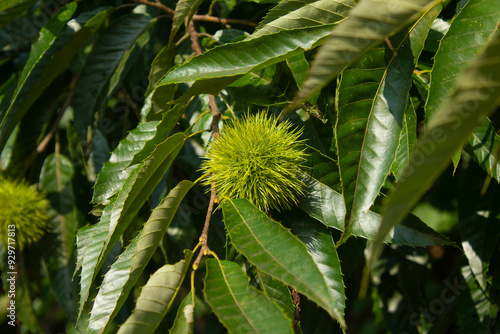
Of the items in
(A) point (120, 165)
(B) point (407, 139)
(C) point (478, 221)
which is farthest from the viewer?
(C) point (478, 221)

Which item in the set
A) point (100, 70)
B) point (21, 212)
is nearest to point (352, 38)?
point (100, 70)

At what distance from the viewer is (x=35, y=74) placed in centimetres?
124

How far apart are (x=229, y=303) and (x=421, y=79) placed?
596mm

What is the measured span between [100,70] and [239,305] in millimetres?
952

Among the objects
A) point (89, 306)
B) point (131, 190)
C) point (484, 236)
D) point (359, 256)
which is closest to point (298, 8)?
point (131, 190)

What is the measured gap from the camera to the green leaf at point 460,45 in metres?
0.70

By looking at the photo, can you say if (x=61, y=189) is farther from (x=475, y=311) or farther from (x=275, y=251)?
(x=475, y=311)

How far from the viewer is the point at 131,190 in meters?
0.77

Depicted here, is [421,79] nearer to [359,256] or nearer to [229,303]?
[359,256]

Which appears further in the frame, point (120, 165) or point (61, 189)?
point (61, 189)

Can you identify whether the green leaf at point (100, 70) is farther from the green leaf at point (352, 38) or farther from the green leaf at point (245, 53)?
the green leaf at point (352, 38)

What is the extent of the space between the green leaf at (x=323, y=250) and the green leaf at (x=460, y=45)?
29 cm

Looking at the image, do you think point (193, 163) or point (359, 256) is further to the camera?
point (193, 163)

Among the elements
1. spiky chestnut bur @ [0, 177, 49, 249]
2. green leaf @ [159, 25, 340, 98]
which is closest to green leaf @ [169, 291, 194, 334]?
green leaf @ [159, 25, 340, 98]
